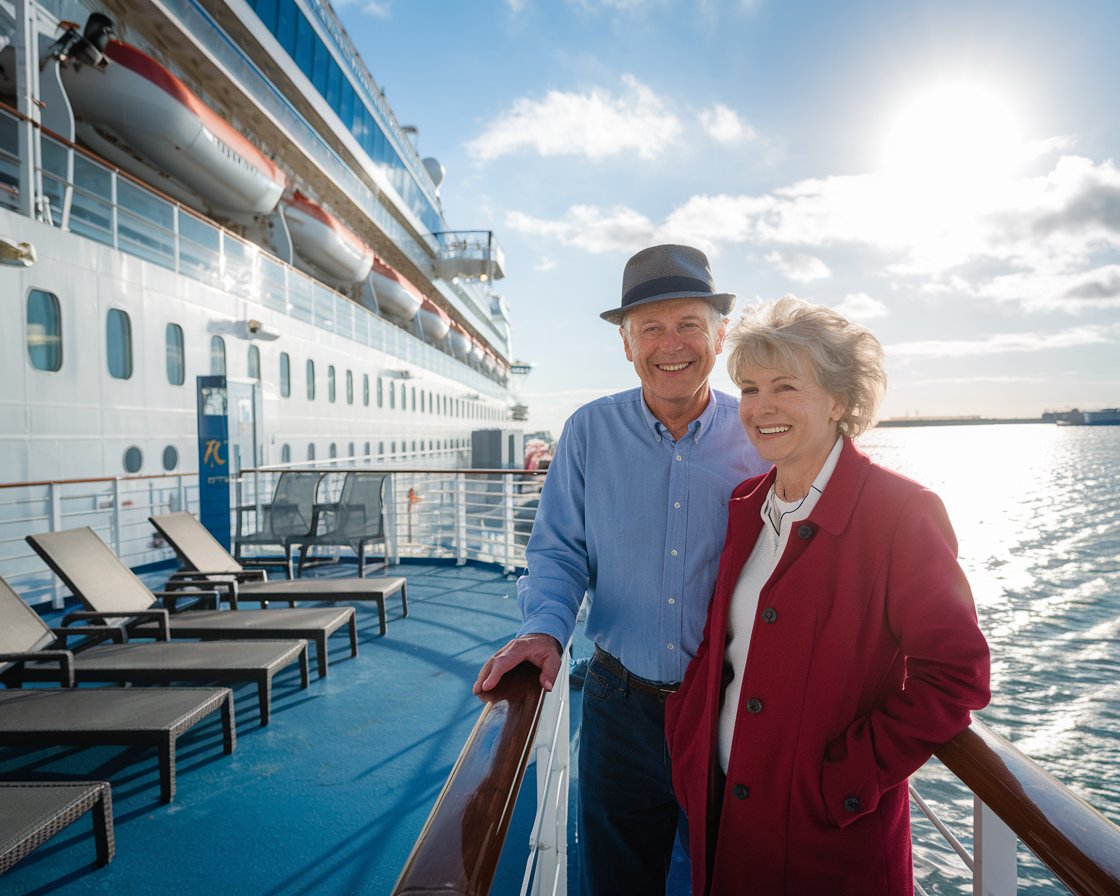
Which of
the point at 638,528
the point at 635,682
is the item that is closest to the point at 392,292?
the point at 638,528

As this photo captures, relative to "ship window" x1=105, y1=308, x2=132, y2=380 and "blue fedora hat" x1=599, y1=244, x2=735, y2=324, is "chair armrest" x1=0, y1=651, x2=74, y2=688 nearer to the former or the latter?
"blue fedora hat" x1=599, y1=244, x2=735, y2=324

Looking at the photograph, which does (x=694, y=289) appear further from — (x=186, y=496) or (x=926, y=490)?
(x=186, y=496)

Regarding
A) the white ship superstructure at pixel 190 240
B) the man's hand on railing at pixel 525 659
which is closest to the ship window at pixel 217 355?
the white ship superstructure at pixel 190 240

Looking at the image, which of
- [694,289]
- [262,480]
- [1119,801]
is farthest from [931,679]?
[262,480]

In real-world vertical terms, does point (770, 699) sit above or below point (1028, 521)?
above

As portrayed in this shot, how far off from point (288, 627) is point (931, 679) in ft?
11.5

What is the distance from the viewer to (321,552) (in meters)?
8.35

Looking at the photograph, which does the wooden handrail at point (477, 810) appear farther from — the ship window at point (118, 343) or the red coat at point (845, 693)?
the ship window at point (118, 343)

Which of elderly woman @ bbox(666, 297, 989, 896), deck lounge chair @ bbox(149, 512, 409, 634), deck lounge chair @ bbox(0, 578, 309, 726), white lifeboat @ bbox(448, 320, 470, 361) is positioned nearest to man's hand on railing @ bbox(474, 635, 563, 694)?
elderly woman @ bbox(666, 297, 989, 896)

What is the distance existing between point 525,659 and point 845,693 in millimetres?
545

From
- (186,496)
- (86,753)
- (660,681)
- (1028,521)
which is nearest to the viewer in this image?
(660,681)

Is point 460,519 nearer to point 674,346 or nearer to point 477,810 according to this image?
point 674,346

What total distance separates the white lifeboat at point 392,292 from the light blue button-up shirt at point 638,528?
58.9 feet

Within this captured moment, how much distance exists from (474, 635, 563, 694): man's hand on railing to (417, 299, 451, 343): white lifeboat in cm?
2200
